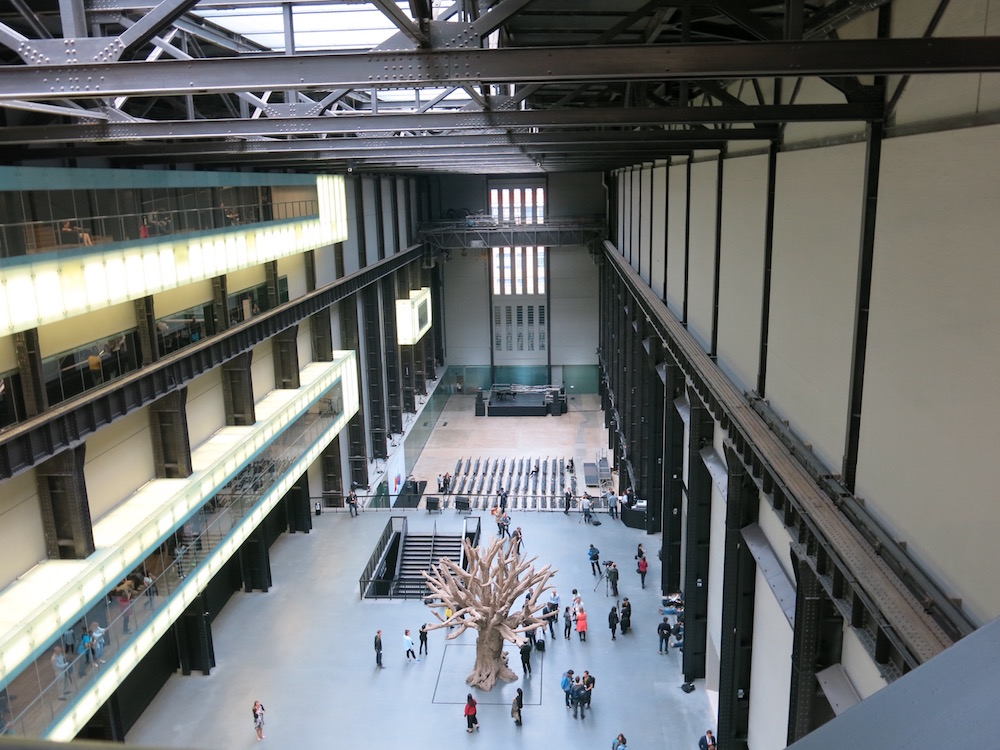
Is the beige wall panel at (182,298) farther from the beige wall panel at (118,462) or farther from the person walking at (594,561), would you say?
the person walking at (594,561)

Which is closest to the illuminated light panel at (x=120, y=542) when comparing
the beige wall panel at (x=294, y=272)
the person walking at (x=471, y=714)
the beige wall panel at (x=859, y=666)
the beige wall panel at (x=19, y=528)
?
the beige wall panel at (x=19, y=528)

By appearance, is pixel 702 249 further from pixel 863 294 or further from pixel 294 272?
Answer: pixel 294 272

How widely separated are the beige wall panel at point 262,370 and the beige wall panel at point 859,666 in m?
24.2

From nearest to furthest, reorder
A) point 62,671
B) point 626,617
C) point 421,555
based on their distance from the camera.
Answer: point 62,671 → point 626,617 → point 421,555

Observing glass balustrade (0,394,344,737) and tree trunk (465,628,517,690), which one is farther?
tree trunk (465,628,517,690)

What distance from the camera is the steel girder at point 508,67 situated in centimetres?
746

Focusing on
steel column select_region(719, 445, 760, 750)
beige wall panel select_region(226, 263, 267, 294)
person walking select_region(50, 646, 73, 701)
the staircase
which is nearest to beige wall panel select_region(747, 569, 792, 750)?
steel column select_region(719, 445, 760, 750)

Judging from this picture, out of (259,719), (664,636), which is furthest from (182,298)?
(664,636)

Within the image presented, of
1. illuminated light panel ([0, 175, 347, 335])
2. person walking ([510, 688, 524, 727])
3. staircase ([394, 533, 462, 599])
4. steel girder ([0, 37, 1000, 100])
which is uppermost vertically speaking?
steel girder ([0, 37, 1000, 100])

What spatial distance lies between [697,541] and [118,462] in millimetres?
16423

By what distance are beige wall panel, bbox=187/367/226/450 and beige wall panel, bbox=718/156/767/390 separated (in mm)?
16510

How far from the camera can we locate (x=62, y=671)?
55.7ft

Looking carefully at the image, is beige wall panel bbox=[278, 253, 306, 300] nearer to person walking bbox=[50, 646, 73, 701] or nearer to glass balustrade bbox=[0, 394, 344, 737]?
glass balustrade bbox=[0, 394, 344, 737]

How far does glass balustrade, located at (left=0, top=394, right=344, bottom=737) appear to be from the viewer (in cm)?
1588
